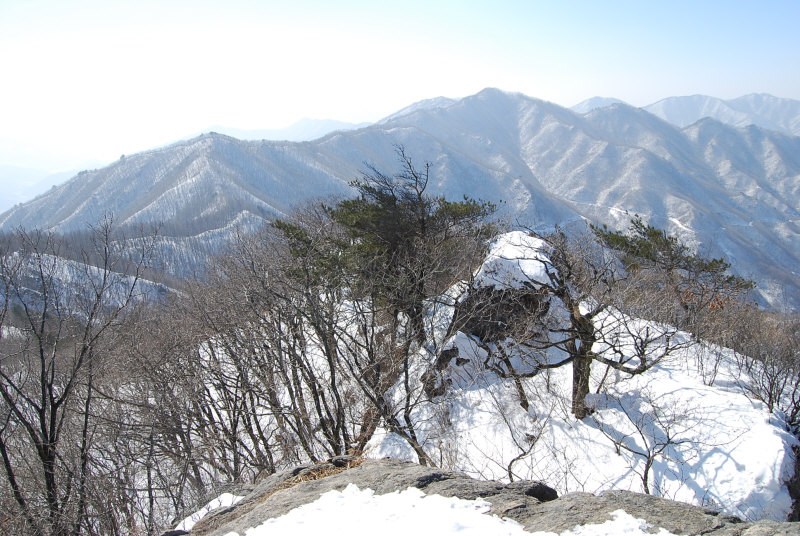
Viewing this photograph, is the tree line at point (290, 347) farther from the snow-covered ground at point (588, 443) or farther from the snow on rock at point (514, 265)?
the snow-covered ground at point (588, 443)

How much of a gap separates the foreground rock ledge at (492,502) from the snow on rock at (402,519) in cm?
11

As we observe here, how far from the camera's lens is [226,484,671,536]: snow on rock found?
3787 millimetres

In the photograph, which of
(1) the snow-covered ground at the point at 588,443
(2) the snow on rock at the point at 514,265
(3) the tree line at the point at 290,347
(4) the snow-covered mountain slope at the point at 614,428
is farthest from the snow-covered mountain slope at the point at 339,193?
(1) the snow-covered ground at the point at 588,443

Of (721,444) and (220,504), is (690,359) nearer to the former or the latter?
(721,444)

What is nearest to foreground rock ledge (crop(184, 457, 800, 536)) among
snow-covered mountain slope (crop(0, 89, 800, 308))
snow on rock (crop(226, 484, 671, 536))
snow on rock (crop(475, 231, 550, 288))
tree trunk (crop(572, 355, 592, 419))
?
snow on rock (crop(226, 484, 671, 536))

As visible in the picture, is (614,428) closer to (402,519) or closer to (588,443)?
(588,443)

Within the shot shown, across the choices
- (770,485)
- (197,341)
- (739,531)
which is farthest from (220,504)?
(770,485)

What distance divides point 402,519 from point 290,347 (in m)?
5.43

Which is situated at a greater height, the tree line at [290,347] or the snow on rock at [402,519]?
the tree line at [290,347]

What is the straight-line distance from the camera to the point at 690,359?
12.9m

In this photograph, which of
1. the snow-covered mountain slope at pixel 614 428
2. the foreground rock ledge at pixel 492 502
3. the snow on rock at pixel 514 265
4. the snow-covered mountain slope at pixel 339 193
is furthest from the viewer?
the snow-covered mountain slope at pixel 339 193

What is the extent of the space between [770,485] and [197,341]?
544 inches

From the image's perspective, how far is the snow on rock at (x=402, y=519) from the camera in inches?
149

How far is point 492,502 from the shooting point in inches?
169
